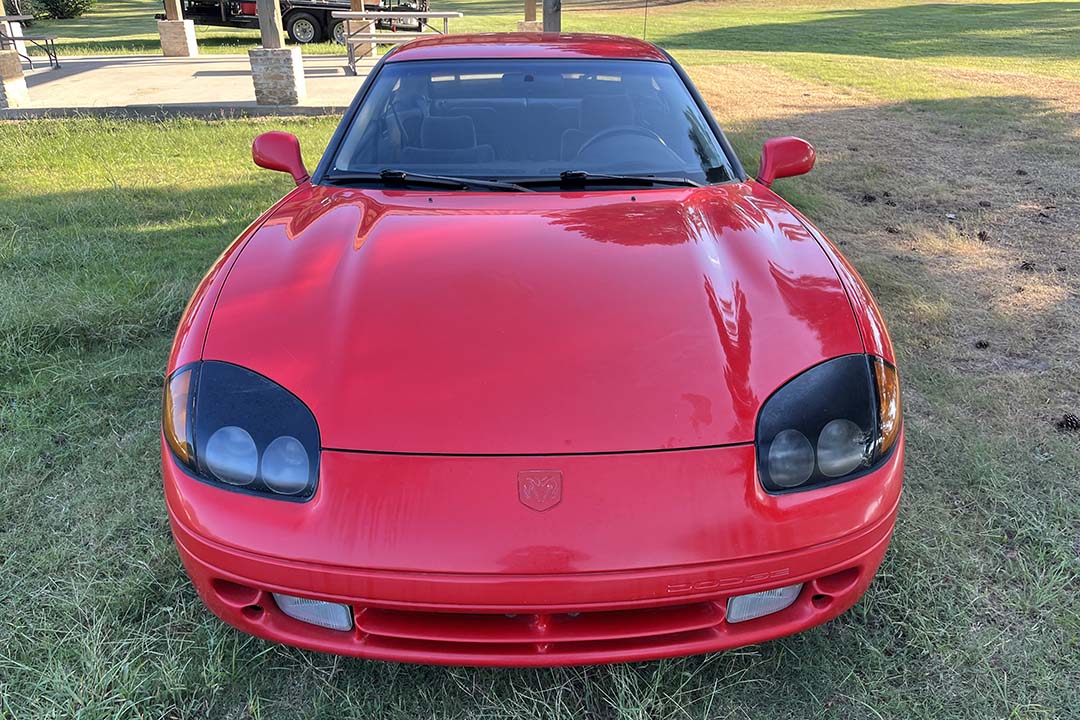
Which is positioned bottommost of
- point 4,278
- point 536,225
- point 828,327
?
point 4,278

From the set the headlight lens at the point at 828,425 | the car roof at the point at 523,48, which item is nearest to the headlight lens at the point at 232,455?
the headlight lens at the point at 828,425

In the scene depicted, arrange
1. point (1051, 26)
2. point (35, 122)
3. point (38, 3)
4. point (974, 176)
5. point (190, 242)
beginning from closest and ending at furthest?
point (190, 242), point (974, 176), point (35, 122), point (1051, 26), point (38, 3)

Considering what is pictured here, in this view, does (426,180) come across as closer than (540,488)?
No

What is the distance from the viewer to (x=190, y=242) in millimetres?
4430

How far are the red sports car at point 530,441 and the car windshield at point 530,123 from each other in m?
0.50

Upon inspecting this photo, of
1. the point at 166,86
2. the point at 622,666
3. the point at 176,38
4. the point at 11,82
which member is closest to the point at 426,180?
the point at 622,666

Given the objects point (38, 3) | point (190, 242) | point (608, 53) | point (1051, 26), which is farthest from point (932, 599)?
point (38, 3)

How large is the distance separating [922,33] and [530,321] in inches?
795

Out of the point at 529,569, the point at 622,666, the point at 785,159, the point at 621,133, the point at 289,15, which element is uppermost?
the point at 289,15

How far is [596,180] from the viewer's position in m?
2.35

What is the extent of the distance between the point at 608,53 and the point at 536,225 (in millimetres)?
1184

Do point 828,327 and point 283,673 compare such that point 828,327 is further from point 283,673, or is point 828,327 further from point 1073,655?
point 283,673

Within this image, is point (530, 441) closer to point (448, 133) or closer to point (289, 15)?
point (448, 133)

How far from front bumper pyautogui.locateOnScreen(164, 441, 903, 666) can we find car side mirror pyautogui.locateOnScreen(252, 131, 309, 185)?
58.6 inches
